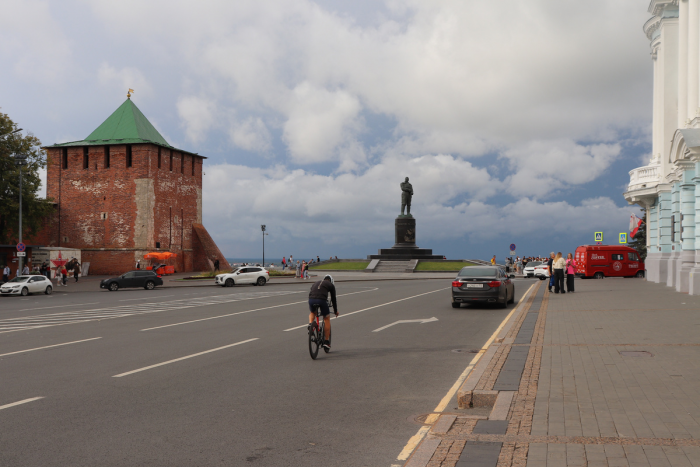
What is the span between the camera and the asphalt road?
198 inches

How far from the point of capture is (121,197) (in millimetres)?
52812

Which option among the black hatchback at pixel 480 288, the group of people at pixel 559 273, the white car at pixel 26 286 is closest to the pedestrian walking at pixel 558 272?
the group of people at pixel 559 273

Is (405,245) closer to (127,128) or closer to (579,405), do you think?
(127,128)

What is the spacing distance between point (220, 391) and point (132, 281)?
31.3 m

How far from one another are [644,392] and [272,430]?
399 centimetres

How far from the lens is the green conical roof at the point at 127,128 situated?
180ft

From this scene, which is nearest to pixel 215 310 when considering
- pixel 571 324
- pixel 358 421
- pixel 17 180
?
pixel 571 324

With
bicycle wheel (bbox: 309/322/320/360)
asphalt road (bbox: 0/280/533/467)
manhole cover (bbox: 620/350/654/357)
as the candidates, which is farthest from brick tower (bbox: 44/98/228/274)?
manhole cover (bbox: 620/350/654/357)

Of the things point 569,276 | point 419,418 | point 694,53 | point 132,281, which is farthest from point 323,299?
point 132,281

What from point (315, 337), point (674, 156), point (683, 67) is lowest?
point (315, 337)

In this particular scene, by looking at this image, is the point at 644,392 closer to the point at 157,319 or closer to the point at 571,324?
the point at 571,324

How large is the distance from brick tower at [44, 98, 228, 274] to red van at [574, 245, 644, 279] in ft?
109

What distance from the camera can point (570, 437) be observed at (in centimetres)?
488

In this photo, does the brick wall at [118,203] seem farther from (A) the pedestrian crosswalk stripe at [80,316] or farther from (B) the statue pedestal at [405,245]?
(A) the pedestrian crosswalk stripe at [80,316]
